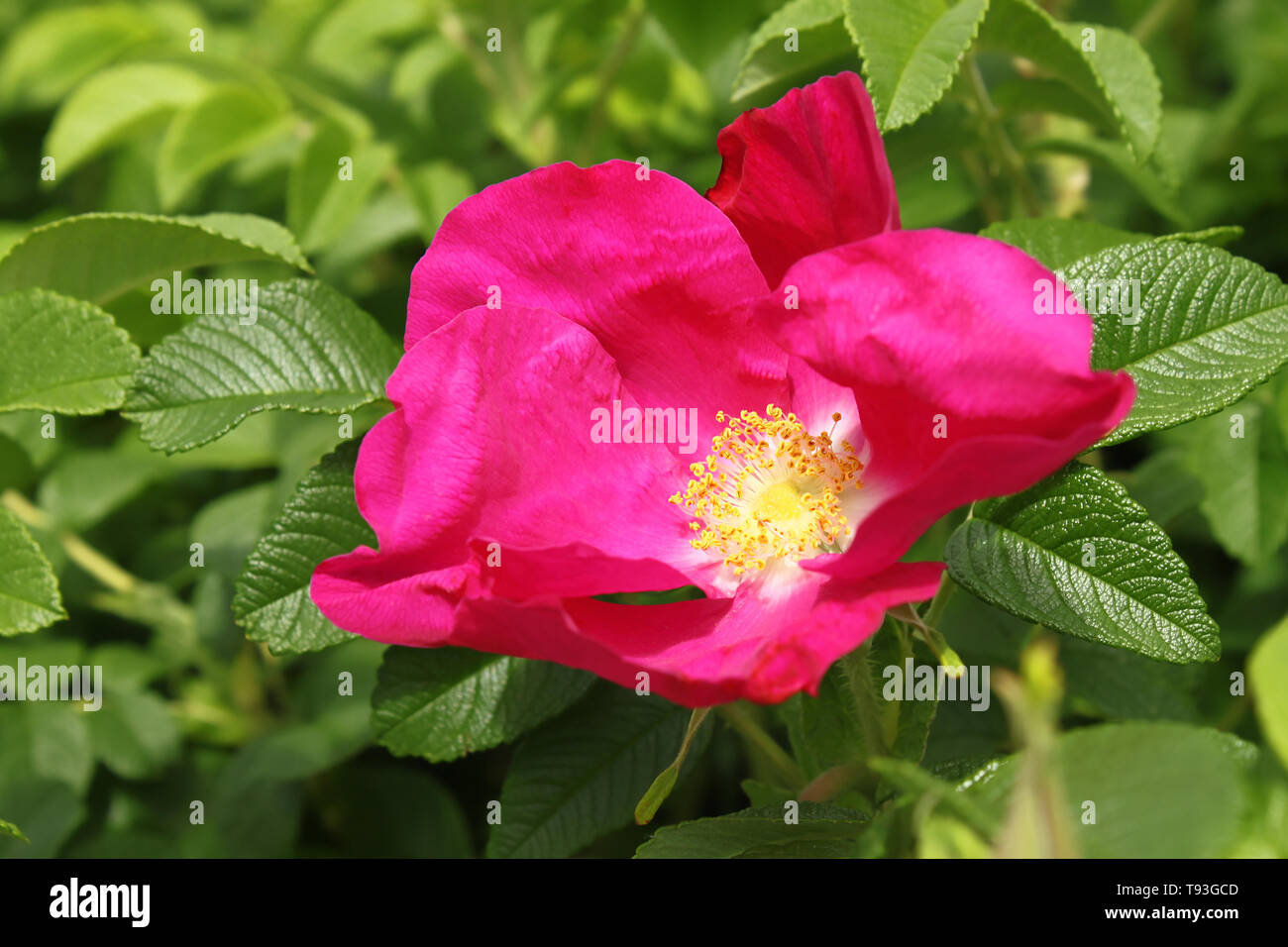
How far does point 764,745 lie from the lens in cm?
134

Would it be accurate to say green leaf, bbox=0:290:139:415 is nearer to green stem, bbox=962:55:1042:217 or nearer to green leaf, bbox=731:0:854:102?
green leaf, bbox=731:0:854:102

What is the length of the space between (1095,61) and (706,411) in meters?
0.64

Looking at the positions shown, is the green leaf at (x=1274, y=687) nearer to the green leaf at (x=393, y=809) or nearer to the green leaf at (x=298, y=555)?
the green leaf at (x=298, y=555)

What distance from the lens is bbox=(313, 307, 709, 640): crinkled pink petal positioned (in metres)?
1.05

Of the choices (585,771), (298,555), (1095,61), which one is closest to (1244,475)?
(1095,61)

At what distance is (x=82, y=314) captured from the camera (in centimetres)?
136

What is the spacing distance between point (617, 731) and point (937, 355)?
64 centimetres

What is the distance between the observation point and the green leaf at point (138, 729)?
1.81 meters

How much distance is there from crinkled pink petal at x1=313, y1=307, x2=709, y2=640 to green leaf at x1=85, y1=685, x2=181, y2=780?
943 mm

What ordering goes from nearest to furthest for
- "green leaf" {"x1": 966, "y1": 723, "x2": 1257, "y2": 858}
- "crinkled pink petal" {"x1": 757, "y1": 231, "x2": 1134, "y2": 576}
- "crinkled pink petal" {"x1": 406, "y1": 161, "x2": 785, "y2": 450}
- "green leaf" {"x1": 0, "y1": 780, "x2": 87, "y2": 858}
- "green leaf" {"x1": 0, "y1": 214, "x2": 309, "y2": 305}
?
"green leaf" {"x1": 966, "y1": 723, "x2": 1257, "y2": 858}, "crinkled pink petal" {"x1": 757, "y1": 231, "x2": 1134, "y2": 576}, "crinkled pink petal" {"x1": 406, "y1": 161, "x2": 785, "y2": 450}, "green leaf" {"x1": 0, "y1": 214, "x2": 309, "y2": 305}, "green leaf" {"x1": 0, "y1": 780, "x2": 87, "y2": 858}

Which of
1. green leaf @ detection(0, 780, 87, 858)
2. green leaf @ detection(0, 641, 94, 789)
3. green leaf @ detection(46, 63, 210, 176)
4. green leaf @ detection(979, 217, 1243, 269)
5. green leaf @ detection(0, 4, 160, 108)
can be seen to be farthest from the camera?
green leaf @ detection(0, 4, 160, 108)

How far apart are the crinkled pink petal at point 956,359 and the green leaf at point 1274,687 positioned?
7.6 inches

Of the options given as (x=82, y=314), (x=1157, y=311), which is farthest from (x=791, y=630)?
(x=82, y=314)

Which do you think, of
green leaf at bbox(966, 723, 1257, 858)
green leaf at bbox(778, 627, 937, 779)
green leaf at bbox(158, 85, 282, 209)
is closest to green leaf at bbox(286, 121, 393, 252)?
green leaf at bbox(158, 85, 282, 209)
